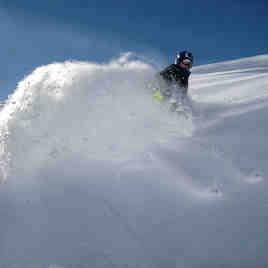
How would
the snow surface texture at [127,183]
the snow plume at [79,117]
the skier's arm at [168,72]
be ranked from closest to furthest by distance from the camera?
the snow surface texture at [127,183]
the snow plume at [79,117]
the skier's arm at [168,72]

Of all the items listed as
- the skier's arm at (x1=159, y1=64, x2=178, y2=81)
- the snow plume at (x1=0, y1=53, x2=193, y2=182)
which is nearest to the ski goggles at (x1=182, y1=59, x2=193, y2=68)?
the skier's arm at (x1=159, y1=64, x2=178, y2=81)

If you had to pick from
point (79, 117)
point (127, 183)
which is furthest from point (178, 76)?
point (127, 183)

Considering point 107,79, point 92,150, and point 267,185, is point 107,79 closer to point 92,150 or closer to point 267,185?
point 92,150

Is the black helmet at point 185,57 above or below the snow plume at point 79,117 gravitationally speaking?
above

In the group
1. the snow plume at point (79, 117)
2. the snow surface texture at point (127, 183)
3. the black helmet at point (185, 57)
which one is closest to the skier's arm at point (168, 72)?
the black helmet at point (185, 57)

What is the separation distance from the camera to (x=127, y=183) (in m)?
3.08

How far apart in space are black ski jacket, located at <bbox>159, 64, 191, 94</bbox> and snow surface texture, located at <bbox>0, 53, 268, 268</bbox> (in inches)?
50.3

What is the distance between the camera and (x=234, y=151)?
3.56m

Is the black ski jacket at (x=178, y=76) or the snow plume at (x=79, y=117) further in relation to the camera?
the black ski jacket at (x=178, y=76)

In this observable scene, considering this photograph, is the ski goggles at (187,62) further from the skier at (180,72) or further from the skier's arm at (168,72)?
the skier's arm at (168,72)

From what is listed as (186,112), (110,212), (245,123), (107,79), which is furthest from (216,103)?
(110,212)

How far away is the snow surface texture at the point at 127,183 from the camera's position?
7.57 ft

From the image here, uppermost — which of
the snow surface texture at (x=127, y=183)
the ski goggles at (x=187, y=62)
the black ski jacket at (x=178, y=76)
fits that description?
the ski goggles at (x=187, y=62)

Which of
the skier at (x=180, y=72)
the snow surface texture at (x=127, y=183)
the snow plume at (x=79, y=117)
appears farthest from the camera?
the skier at (x=180, y=72)
